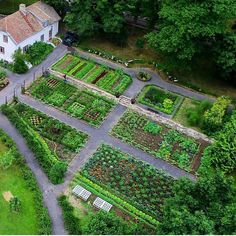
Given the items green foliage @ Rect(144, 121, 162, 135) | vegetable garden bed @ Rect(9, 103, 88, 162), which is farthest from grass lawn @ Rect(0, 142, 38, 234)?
green foliage @ Rect(144, 121, 162, 135)

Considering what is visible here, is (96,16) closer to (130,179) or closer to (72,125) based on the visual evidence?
(72,125)

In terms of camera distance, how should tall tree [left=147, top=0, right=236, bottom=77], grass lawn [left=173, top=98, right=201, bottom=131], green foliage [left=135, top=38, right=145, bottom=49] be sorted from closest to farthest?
1. tall tree [left=147, top=0, right=236, bottom=77]
2. grass lawn [left=173, top=98, right=201, bottom=131]
3. green foliage [left=135, top=38, right=145, bottom=49]

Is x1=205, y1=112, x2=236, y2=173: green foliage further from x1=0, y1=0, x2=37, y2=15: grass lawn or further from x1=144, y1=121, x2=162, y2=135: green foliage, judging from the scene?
x1=0, y1=0, x2=37, y2=15: grass lawn

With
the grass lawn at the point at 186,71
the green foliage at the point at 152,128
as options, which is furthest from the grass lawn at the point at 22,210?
the grass lawn at the point at 186,71

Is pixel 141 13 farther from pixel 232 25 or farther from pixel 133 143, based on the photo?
pixel 133 143

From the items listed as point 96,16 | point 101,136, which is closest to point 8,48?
point 96,16

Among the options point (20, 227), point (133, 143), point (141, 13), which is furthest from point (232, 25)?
point (20, 227)
